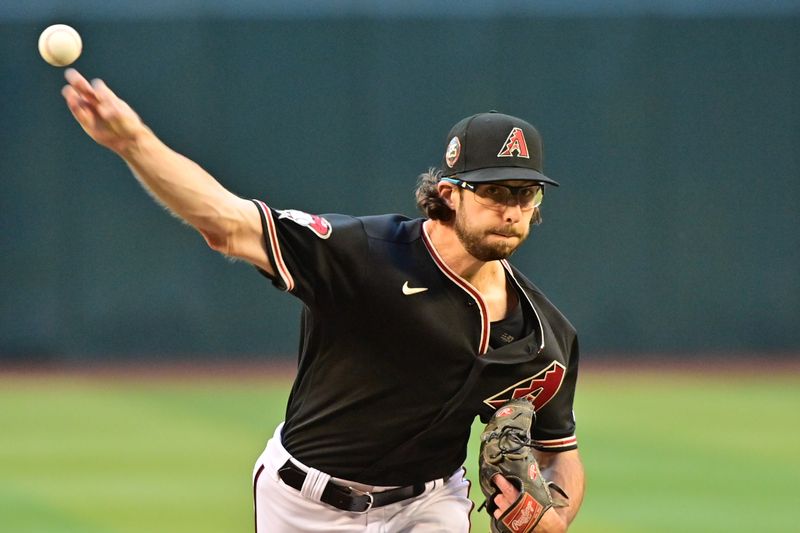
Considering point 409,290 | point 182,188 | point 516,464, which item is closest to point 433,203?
point 409,290

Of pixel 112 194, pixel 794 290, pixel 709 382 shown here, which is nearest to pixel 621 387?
pixel 709 382

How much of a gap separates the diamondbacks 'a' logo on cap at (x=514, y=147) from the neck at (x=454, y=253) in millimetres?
374

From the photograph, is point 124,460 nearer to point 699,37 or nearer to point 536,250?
point 536,250

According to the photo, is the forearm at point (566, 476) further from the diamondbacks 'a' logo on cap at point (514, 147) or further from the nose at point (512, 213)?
the diamondbacks 'a' logo on cap at point (514, 147)

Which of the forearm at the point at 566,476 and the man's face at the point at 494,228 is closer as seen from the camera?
the man's face at the point at 494,228

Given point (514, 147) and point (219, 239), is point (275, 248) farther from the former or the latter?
point (514, 147)

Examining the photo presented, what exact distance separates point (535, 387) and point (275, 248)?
1242 mm

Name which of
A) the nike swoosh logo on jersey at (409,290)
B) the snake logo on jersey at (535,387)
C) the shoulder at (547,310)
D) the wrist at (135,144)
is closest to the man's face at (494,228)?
the nike swoosh logo on jersey at (409,290)

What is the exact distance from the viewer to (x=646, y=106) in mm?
14352

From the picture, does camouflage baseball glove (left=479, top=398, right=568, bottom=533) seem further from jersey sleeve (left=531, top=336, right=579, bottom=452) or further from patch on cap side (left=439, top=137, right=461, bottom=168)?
patch on cap side (left=439, top=137, right=461, bottom=168)

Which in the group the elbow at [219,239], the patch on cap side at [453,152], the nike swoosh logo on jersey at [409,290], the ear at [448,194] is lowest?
the nike swoosh logo on jersey at [409,290]

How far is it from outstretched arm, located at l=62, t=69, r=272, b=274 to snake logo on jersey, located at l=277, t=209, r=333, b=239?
196 millimetres

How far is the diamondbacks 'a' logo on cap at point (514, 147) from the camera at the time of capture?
14.4 feet

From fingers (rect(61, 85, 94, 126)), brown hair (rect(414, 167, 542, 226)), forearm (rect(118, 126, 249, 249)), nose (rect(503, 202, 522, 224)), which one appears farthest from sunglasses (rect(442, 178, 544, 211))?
fingers (rect(61, 85, 94, 126))
